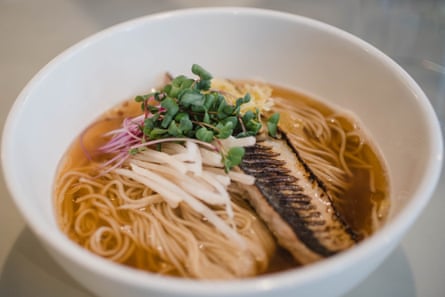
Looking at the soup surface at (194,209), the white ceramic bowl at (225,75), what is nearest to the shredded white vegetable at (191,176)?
the soup surface at (194,209)

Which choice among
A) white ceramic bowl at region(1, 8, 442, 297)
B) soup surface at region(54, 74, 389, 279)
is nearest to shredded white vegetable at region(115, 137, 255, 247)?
soup surface at region(54, 74, 389, 279)

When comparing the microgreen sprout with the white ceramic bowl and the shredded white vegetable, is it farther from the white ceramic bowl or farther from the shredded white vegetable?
the white ceramic bowl

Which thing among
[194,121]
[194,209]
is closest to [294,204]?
[194,209]

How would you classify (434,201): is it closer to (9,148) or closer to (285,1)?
(9,148)

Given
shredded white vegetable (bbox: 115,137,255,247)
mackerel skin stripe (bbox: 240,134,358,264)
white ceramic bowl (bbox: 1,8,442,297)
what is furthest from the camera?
shredded white vegetable (bbox: 115,137,255,247)

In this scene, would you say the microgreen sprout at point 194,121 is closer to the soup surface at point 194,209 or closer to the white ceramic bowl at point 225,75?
the soup surface at point 194,209

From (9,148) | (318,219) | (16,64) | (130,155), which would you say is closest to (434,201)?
(318,219)

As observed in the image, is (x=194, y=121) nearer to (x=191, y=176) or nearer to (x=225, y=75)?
(x=191, y=176)
